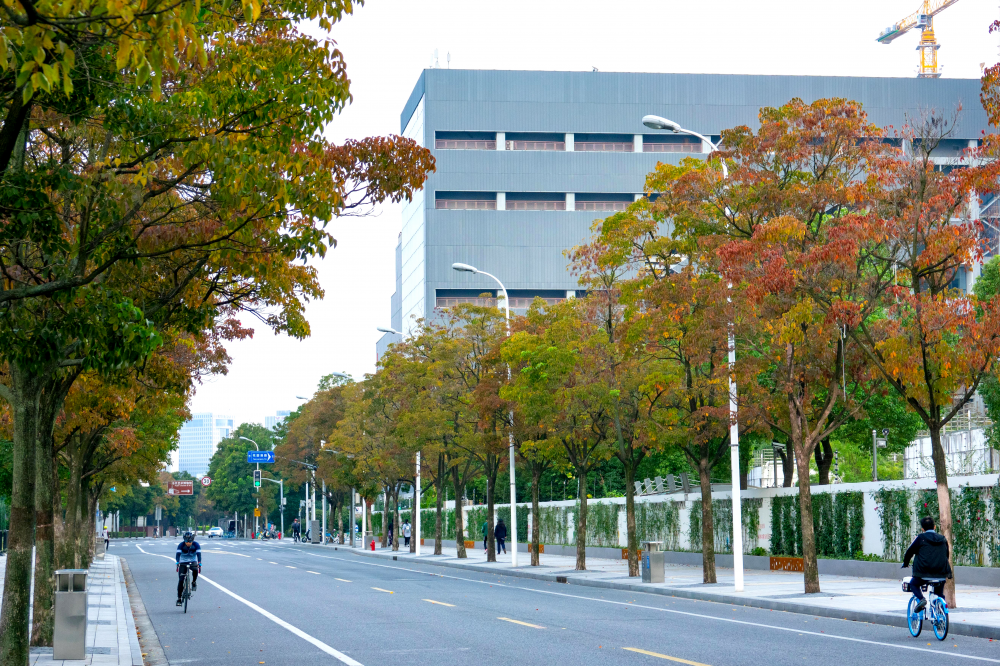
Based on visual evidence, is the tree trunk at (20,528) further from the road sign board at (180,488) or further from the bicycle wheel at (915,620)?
the road sign board at (180,488)

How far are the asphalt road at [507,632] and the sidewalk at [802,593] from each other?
530mm

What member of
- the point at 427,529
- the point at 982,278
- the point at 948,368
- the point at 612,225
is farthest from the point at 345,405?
the point at 948,368

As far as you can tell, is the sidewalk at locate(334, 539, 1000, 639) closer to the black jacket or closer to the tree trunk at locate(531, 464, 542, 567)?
the black jacket

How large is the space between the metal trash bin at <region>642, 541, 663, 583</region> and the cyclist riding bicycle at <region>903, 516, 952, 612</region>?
1327 cm

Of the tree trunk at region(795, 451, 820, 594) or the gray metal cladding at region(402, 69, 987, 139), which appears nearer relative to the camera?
the tree trunk at region(795, 451, 820, 594)

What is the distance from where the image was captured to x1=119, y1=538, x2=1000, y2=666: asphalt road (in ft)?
45.4

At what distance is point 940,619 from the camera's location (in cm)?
1530

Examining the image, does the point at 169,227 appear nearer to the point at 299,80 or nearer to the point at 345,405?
the point at 299,80

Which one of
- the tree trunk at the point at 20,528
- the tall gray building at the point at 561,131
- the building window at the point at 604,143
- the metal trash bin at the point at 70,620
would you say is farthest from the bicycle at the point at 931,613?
the building window at the point at 604,143

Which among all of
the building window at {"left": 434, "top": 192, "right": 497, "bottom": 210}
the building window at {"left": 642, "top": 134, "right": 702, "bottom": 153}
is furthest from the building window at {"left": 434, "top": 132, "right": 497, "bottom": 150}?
the building window at {"left": 642, "top": 134, "right": 702, "bottom": 153}

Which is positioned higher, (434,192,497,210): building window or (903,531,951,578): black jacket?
(434,192,497,210): building window

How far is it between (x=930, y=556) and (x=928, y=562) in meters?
0.10

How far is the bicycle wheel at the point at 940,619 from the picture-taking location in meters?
15.3

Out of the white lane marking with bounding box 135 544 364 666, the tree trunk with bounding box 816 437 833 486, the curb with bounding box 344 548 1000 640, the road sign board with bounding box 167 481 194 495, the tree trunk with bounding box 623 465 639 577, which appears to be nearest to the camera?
the white lane marking with bounding box 135 544 364 666
